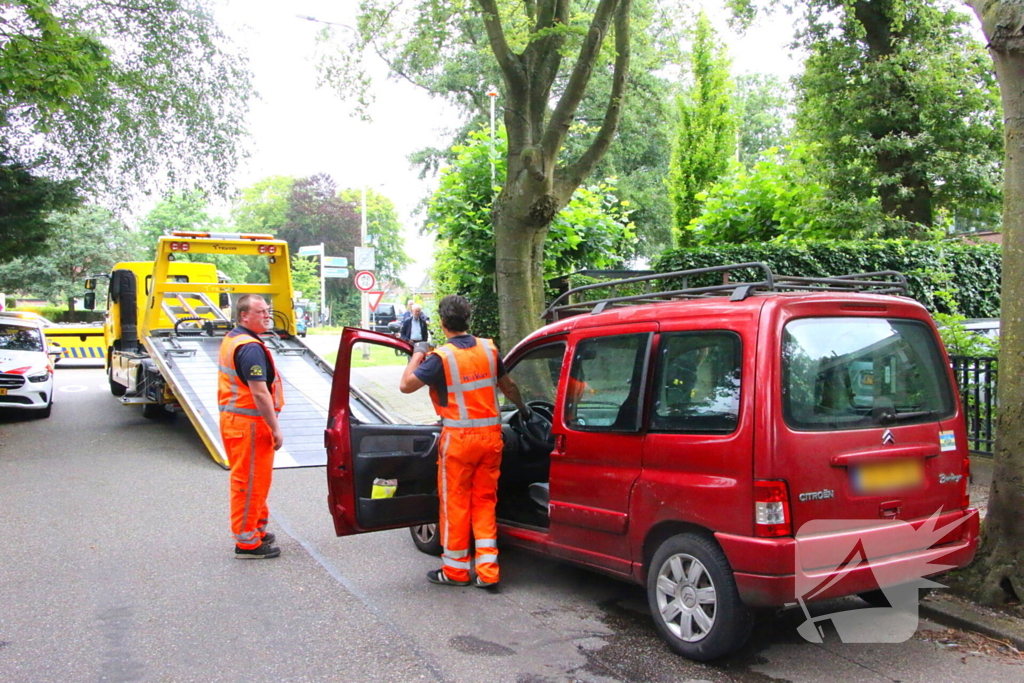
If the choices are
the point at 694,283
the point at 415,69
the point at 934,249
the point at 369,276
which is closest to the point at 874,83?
the point at 934,249

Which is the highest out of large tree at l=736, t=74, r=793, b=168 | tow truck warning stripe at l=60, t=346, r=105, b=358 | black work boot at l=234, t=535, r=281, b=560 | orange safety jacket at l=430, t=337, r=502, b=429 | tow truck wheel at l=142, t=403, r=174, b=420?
large tree at l=736, t=74, r=793, b=168

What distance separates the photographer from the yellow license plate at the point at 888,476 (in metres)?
4.04

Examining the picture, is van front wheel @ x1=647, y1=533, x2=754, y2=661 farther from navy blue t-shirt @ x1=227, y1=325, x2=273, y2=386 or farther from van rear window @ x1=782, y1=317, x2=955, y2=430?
navy blue t-shirt @ x1=227, y1=325, x2=273, y2=386

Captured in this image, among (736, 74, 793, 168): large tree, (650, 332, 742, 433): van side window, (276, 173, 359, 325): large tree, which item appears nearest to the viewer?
(650, 332, 742, 433): van side window

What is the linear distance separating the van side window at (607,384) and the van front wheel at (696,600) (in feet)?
2.37

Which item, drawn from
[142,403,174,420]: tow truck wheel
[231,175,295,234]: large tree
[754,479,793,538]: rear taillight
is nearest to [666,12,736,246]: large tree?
[142,403,174,420]: tow truck wheel

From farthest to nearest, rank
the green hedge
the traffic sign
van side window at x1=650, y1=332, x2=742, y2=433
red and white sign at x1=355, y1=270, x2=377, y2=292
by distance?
the traffic sign, red and white sign at x1=355, y1=270, x2=377, y2=292, the green hedge, van side window at x1=650, y1=332, x2=742, y2=433

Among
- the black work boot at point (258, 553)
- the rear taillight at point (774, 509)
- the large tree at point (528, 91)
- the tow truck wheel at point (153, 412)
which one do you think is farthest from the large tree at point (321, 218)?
the rear taillight at point (774, 509)

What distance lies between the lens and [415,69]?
13.4 meters

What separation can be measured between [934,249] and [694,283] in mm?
3579

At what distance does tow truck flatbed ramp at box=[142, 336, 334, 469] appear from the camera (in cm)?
1014

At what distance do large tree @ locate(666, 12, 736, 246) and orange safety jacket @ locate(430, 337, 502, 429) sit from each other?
58.7 feet

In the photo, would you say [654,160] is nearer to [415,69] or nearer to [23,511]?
[415,69]

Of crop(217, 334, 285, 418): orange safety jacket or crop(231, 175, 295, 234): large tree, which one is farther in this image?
crop(231, 175, 295, 234): large tree
